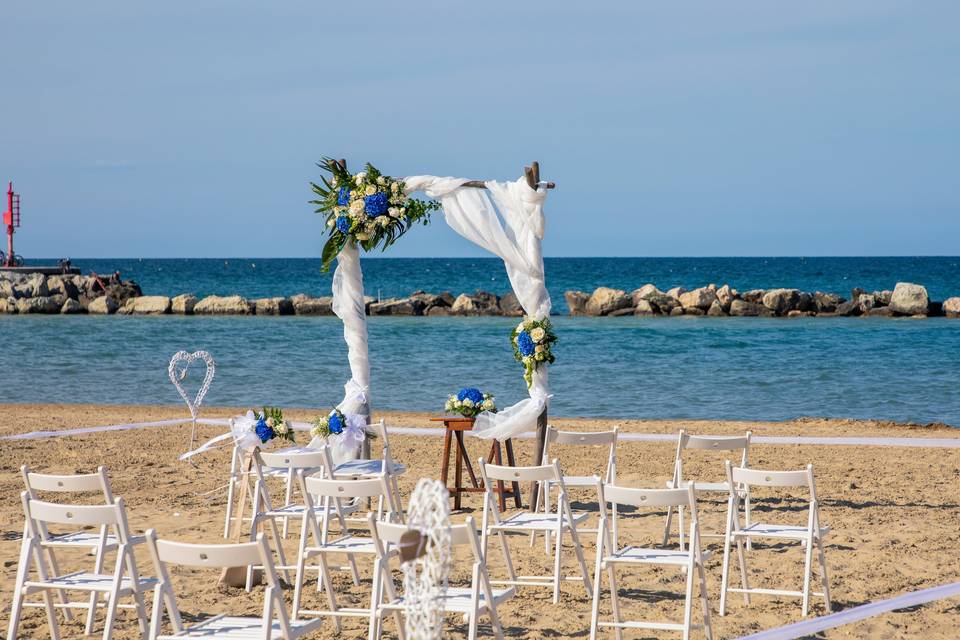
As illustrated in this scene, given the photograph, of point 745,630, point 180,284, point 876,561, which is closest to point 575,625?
point 745,630

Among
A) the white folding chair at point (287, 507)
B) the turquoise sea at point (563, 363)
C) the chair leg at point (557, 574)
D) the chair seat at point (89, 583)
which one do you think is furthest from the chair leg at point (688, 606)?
the turquoise sea at point (563, 363)

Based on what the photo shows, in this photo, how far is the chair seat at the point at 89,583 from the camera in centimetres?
555

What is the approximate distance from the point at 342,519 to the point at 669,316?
31.3 metres

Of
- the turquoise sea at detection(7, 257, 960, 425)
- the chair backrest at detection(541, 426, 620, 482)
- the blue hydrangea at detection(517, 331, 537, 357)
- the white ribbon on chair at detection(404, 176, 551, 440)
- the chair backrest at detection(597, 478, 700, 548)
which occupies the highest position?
the white ribbon on chair at detection(404, 176, 551, 440)

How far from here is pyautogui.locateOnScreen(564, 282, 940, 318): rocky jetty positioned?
121 feet

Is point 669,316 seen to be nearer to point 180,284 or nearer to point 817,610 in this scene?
point 817,610

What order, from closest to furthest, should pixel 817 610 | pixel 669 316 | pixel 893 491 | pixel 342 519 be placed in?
pixel 817 610 → pixel 342 519 → pixel 893 491 → pixel 669 316

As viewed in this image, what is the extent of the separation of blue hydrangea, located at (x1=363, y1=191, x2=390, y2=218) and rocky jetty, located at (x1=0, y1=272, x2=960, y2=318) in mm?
28837

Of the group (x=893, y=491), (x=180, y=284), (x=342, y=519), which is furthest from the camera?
(x=180, y=284)

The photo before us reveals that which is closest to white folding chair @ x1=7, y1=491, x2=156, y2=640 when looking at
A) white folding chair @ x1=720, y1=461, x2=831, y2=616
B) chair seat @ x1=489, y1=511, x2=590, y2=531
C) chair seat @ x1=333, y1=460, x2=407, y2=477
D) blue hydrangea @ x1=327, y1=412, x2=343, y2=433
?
chair seat @ x1=489, y1=511, x2=590, y2=531

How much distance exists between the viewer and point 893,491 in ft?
32.4

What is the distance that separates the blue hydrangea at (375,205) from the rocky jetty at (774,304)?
95.6 feet

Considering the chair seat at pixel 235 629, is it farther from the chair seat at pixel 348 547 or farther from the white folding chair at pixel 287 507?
the white folding chair at pixel 287 507

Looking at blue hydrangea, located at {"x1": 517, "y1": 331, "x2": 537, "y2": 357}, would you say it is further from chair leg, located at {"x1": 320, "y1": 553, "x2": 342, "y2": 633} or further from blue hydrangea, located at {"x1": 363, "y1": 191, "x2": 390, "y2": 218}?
chair leg, located at {"x1": 320, "y1": 553, "x2": 342, "y2": 633}
